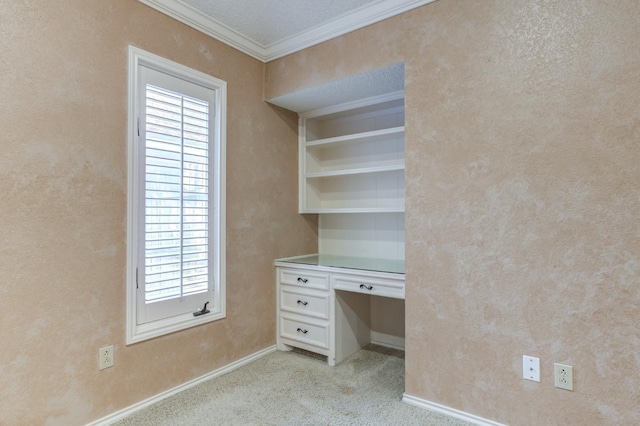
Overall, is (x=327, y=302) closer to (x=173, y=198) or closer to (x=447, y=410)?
(x=447, y=410)

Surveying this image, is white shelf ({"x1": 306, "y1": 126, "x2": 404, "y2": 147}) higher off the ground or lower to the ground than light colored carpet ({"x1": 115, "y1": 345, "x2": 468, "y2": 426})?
higher

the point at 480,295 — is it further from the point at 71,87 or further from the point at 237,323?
the point at 71,87

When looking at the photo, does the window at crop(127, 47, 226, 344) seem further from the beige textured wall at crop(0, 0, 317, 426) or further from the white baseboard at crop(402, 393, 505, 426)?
the white baseboard at crop(402, 393, 505, 426)

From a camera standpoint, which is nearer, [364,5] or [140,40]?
[140,40]

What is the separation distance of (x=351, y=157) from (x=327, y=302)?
1.45m

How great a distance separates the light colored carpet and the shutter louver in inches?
27.5

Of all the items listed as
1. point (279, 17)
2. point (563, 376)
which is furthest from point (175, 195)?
point (563, 376)

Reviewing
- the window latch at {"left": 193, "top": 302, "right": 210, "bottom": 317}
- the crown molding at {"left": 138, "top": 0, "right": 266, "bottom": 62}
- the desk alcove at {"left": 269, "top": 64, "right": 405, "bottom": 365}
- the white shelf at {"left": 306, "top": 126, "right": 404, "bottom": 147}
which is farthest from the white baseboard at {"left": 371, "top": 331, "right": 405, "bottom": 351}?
the crown molding at {"left": 138, "top": 0, "right": 266, "bottom": 62}

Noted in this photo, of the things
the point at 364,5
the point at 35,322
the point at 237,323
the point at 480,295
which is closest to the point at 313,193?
the point at 237,323

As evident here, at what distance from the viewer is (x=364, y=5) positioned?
2.34 m

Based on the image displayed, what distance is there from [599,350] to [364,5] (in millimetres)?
2439

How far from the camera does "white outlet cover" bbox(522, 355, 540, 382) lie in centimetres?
180

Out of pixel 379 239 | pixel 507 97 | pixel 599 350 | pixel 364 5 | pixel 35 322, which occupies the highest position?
pixel 364 5

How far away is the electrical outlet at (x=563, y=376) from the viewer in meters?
1.73
